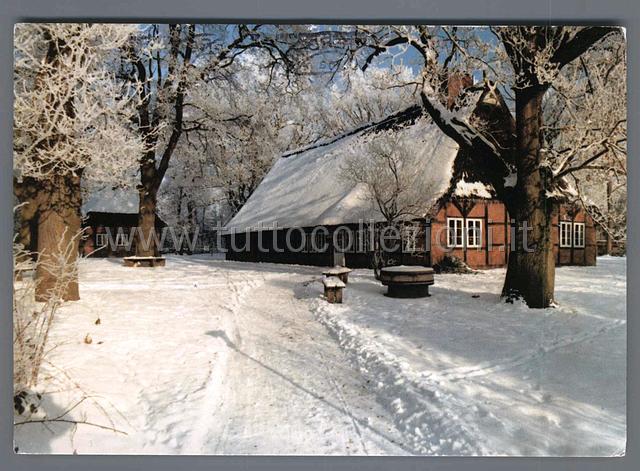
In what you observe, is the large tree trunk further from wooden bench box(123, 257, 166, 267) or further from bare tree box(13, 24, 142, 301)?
bare tree box(13, 24, 142, 301)

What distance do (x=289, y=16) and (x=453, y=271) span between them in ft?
12.8

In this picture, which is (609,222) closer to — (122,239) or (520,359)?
(520,359)

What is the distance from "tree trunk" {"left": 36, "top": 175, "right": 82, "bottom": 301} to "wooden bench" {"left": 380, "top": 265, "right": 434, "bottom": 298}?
424 cm

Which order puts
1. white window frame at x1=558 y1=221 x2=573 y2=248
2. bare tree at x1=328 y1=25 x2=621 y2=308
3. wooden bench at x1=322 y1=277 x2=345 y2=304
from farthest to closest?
wooden bench at x1=322 y1=277 x2=345 y2=304, white window frame at x1=558 y1=221 x2=573 y2=248, bare tree at x1=328 y1=25 x2=621 y2=308

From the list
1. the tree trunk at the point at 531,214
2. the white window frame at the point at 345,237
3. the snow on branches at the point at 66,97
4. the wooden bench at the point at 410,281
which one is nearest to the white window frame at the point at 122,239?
the snow on branches at the point at 66,97

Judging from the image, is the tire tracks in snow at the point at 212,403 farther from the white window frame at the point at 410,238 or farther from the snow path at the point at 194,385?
the white window frame at the point at 410,238

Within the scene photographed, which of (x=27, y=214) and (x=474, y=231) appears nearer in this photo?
(x=27, y=214)

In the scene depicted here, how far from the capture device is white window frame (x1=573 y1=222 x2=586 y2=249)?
4945mm

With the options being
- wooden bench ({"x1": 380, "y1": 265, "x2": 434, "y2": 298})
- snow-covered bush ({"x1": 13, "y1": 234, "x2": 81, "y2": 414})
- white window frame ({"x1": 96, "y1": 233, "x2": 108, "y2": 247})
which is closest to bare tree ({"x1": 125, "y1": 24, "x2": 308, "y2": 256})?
white window frame ({"x1": 96, "y1": 233, "x2": 108, "y2": 247})

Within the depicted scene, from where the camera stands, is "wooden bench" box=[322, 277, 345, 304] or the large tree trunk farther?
"wooden bench" box=[322, 277, 345, 304]

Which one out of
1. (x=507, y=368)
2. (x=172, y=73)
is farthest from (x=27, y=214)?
(x=507, y=368)

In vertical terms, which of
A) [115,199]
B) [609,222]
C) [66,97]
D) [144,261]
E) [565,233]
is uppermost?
[66,97]

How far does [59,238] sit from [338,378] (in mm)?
3258

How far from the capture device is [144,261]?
15.8 feet
